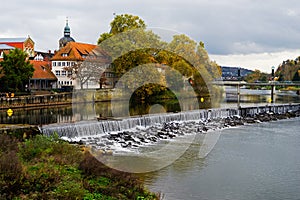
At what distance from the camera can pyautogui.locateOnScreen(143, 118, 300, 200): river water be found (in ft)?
44.6

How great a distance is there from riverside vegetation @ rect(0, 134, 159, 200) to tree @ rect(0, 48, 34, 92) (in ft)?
101

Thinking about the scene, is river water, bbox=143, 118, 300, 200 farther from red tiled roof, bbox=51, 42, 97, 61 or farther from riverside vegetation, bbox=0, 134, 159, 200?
red tiled roof, bbox=51, 42, 97, 61

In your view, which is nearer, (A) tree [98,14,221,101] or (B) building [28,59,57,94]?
(A) tree [98,14,221,101]

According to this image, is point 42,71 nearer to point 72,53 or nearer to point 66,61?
point 66,61

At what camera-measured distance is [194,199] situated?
42.0 ft

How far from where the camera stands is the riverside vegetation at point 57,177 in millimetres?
9818

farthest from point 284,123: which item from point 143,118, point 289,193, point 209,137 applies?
point 289,193

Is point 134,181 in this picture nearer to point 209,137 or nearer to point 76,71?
point 209,137

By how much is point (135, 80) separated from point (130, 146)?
25025 millimetres

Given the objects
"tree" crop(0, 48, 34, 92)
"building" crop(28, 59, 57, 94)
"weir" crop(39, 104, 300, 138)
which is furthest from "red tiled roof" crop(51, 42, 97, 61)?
"weir" crop(39, 104, 300, 138)

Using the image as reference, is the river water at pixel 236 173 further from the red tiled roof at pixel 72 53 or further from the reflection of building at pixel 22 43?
the reflection of building at pixel 22 43

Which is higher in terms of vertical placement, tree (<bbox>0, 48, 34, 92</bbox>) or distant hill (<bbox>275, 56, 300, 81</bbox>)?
distant hill (<bbox>275, 56, 300, 81</bbox>)

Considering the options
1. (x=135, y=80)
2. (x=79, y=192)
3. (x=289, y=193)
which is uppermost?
(x=135, y=80)

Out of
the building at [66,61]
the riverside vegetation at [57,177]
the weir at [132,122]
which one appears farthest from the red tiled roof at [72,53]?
the riverside vegetation at [57,177]
